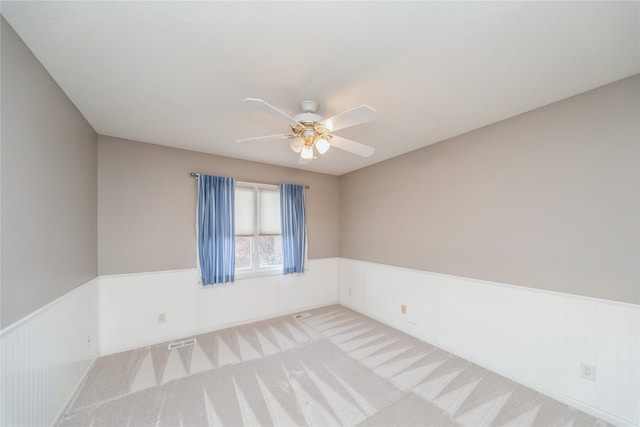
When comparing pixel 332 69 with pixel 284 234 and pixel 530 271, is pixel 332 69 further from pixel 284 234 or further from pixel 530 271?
pixel 284 234

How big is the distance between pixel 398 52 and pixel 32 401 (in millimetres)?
3235

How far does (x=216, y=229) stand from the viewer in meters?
3.56

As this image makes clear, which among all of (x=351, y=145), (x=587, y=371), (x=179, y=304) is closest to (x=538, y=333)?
(x=587, y=371)

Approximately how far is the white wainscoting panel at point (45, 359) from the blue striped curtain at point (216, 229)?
1.24 metres

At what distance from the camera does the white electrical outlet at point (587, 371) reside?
1.98 meters

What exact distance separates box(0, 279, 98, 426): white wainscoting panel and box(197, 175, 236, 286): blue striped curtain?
124 cm

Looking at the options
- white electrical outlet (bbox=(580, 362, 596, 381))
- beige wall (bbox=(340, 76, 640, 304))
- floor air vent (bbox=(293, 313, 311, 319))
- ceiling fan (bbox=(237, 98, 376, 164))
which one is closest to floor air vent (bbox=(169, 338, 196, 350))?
floor air vent (bbox=(293, 313, 311, 319))

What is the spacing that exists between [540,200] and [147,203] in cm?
439

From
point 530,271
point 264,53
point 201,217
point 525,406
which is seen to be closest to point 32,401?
point 201,217

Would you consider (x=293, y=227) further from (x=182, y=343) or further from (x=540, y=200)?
(x=540, y=200)

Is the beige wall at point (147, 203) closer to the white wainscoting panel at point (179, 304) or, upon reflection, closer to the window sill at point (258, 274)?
the white wainscoting panel at point (179, 304)

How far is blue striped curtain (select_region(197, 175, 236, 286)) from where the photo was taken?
11.3ft

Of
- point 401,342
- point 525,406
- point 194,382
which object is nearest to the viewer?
point 525,406

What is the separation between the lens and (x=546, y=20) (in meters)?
1.34
